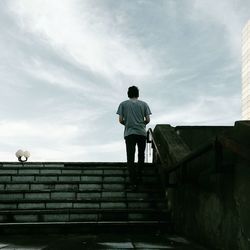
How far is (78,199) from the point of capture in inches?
288

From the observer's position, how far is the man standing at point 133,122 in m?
7.60

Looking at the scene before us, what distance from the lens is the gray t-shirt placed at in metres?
7.59

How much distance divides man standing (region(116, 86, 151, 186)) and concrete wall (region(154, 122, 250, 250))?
0.70 metres

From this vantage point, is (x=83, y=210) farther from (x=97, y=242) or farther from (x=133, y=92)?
(x=133, y=92)

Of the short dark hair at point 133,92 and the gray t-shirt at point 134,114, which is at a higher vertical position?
the short dark hair at point 133,92

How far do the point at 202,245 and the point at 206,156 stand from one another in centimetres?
106

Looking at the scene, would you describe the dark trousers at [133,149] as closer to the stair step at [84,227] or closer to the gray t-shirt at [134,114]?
the gray t-shirt at [134,114]

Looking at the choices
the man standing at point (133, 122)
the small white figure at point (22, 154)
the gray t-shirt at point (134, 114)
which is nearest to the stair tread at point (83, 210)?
the man standing at point (133, 122)

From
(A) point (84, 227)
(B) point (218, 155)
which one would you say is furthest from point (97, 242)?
(B) point (218, 155)

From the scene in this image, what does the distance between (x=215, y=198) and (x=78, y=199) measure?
324 centimetres

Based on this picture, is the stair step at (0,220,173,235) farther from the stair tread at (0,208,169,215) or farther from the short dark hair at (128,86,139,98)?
the short dark hair at (128,86,139,98)

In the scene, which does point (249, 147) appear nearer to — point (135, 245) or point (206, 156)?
point (206, 156)

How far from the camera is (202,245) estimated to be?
5078mm

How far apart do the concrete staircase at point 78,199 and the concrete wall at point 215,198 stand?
61cm
